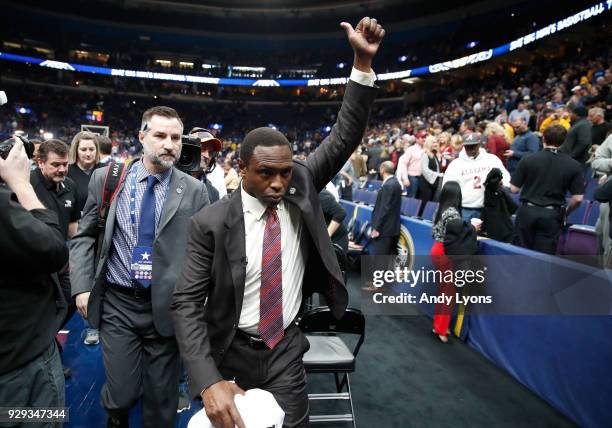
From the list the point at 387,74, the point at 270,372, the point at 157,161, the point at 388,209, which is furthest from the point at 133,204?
the point at 387,74

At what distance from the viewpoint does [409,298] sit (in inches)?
210

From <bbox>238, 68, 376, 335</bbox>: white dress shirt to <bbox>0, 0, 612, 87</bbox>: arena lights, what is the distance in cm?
1676

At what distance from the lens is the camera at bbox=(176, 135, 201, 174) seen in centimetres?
288

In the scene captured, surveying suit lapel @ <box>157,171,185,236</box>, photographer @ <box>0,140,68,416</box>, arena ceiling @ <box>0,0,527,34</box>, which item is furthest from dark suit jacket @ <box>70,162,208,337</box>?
arena ceiling @ <box>0,0,527,34</box>

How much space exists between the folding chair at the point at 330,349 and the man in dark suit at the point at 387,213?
2.92 m

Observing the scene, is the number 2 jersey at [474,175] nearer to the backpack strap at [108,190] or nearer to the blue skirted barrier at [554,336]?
the blue skirted barrier at [554,336]

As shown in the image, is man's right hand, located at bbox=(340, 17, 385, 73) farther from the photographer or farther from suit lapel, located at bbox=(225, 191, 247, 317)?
the photographer

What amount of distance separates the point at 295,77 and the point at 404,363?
3008cm

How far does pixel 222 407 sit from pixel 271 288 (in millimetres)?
485

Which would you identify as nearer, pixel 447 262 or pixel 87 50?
pixel 447 262

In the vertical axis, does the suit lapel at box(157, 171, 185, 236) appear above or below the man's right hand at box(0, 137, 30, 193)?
below

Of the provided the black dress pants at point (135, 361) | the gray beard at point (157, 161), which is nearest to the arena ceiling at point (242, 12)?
the gray beard at point (157, 161)

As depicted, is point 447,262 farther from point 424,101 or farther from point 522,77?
point 424,101

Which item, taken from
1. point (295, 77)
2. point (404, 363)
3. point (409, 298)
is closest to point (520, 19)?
point (295, 77)
